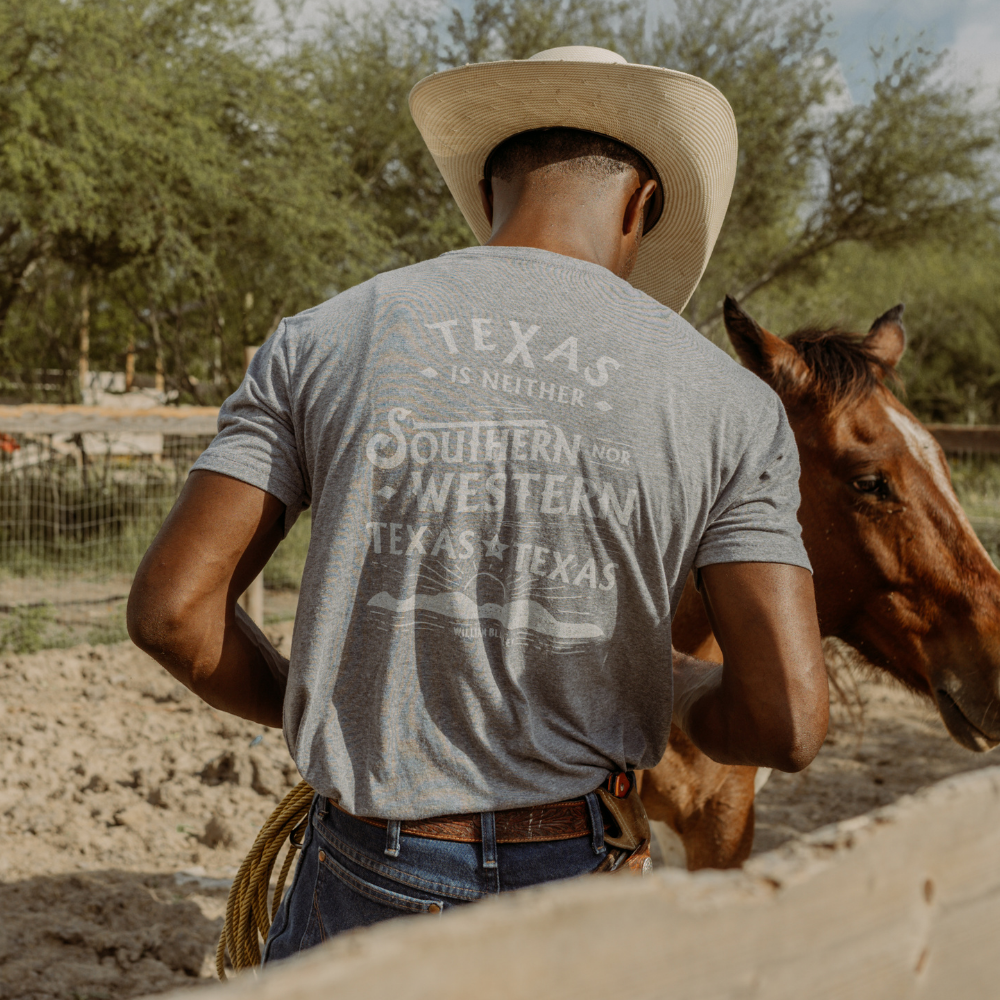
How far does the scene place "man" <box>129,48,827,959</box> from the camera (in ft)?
4.10

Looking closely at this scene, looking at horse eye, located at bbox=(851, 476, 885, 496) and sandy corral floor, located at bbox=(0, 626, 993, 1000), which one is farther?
sandy corral floor, located at bbox=(0, 626, 993, 1000)

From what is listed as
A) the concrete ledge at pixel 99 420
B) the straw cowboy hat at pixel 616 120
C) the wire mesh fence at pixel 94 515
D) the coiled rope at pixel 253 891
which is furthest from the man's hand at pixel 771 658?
the wire mesh fence at pixel 94 515

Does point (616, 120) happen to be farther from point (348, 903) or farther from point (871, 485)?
point (348, 903)

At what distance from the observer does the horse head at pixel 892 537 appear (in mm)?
2412

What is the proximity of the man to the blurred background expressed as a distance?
581 cm

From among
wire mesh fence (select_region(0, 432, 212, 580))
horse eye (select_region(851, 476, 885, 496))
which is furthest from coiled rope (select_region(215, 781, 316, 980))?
wire mesh fence (select_region(0, 432, 212, 580))

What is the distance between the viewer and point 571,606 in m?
1.28

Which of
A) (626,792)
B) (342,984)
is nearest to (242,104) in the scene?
(626,792)

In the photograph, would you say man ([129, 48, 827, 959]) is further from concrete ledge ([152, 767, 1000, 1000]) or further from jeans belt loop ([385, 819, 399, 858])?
concrete ledge ([152, 767, 1000, 1000])

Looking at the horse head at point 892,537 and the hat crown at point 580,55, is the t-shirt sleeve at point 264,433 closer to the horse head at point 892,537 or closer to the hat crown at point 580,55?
the hat crown at point 580,55

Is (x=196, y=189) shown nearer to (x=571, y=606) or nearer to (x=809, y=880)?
(x=571, y=606)

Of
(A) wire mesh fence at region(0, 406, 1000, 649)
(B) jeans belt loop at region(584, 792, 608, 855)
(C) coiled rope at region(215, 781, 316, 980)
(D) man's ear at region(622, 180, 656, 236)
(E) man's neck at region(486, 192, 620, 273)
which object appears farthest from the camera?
(A) wire mesh fence at region(0, 406, 1000, 649)

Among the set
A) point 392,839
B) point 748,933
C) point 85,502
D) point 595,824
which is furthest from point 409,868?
point 85,502

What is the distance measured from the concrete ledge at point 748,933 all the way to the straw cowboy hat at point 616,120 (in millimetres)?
1344
